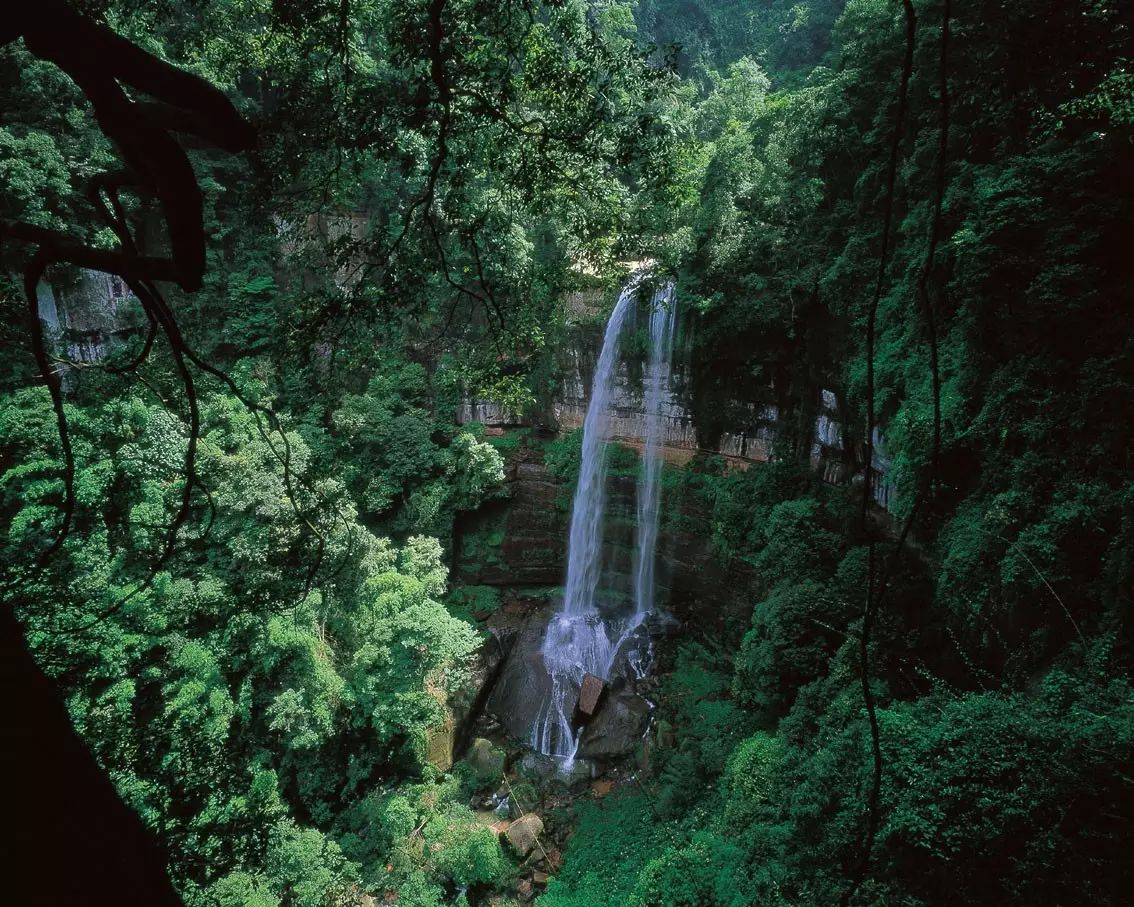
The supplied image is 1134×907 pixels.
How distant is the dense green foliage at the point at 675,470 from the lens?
13.1 ft

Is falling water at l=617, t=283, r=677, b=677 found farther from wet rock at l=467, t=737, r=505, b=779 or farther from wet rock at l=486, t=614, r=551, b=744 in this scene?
wet rock at l=467, t=737, r=505, b=779

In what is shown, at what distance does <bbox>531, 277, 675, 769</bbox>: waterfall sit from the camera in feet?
41.9

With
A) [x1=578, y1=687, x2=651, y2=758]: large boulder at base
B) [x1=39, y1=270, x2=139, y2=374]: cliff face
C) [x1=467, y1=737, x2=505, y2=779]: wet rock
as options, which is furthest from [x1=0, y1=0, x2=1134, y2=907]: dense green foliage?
[x1=39, y1=270, x2=139, y2=374]: cliff face

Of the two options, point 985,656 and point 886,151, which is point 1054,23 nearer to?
point 886,151

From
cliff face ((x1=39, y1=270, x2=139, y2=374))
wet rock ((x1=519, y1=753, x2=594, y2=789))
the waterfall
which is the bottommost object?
wet rock ((x1=519, y1=753, x2=594, y2=789))

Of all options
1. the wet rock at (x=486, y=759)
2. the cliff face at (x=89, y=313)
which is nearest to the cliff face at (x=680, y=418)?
the wet rock at (x=486, y=759)

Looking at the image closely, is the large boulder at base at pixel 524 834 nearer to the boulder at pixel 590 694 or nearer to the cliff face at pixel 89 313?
the boulder at pixel 590 694

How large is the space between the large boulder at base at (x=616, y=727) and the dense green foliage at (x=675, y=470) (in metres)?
0.63

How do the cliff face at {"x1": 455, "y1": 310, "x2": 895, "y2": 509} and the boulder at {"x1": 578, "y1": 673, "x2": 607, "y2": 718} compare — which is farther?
the boulder at {"x1": 578, "y1": 673, "x2": 607, "y2": 718}

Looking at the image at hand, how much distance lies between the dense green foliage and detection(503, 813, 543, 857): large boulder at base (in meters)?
0.42

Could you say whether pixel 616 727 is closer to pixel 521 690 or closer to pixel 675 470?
pixel 521 690

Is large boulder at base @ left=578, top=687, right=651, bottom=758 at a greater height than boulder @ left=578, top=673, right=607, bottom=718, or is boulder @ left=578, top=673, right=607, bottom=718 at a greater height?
boulder @ left=578, top=673, right=607, bottom=718

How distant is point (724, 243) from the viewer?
10.8m

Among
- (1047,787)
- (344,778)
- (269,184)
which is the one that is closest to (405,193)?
(269,184)
